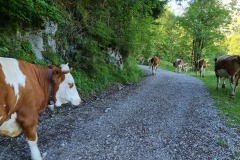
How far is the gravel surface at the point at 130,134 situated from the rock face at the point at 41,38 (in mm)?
2378

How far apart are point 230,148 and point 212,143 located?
0.37 metres

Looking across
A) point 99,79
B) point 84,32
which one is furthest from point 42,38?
point 99,79

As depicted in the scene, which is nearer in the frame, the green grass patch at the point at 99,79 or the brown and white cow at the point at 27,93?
the brown and white cow at the point at 27,93

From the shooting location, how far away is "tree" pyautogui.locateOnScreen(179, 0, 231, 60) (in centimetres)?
3047

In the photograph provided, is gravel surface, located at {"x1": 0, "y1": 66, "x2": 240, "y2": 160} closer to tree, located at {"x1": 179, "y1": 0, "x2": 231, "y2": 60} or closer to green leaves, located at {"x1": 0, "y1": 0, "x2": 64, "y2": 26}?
green leaves, located at {"x1": 0, "y1": 0, "x2": 64, "y2": 26}

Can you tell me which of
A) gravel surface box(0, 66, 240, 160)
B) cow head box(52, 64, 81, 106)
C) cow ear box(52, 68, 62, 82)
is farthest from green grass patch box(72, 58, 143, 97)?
cow ear box(52, 68, 62, 82)

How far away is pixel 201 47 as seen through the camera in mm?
33906

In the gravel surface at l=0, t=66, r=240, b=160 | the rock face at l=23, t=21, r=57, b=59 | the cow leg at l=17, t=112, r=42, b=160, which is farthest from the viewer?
the rock face at l=23, t=21, r=57, b=59

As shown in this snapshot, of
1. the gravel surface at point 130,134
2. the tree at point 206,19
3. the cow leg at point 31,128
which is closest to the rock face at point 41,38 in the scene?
the gravel surface at point 130,134

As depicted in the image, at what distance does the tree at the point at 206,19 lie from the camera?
3047cm

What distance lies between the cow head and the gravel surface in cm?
103

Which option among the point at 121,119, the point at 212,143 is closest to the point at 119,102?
the point at 121,119

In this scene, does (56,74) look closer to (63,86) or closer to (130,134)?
(63,86)

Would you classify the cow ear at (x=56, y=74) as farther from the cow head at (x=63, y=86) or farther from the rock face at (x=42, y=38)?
the rock face at (x=42, y=38)
